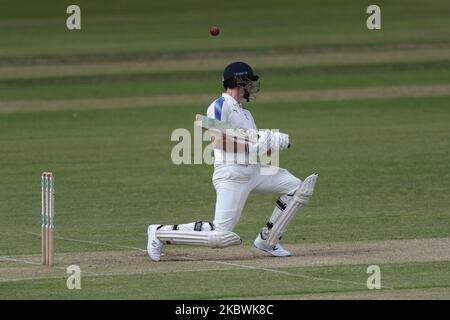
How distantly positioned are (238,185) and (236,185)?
0.9 inches

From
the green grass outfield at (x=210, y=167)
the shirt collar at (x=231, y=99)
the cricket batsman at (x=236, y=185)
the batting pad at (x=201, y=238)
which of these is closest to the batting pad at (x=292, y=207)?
the cricket batsman at (x=236, y=185)

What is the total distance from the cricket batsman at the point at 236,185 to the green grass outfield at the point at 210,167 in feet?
0.81

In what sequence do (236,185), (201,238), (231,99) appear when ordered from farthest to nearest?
1. (231,99)
2. (236,185)
3. (201,238)

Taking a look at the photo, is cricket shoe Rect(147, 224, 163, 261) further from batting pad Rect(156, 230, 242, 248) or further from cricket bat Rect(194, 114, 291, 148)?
cricket bat Rect(194, 114, 291, 148)

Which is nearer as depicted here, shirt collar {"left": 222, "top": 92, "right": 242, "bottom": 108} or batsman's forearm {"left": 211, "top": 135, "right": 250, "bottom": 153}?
batsman's forearm {"left": 211, "top": 135, "right": 250, "bottom": 153}

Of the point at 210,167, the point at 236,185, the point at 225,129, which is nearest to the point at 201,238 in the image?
the point at 236,185

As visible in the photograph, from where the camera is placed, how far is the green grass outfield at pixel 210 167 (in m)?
12.9

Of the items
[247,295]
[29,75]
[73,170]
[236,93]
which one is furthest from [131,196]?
[29,75]

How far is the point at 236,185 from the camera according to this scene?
44.9 feet

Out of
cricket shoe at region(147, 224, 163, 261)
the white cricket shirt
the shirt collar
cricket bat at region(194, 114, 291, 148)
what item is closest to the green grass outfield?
cricket shoe at region(147, 224, 163, 261)

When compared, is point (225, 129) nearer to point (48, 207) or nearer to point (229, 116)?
point (229, 116)

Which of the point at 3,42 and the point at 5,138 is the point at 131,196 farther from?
the point at 3,42

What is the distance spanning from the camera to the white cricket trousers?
535 inches

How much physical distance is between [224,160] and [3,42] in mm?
34362
